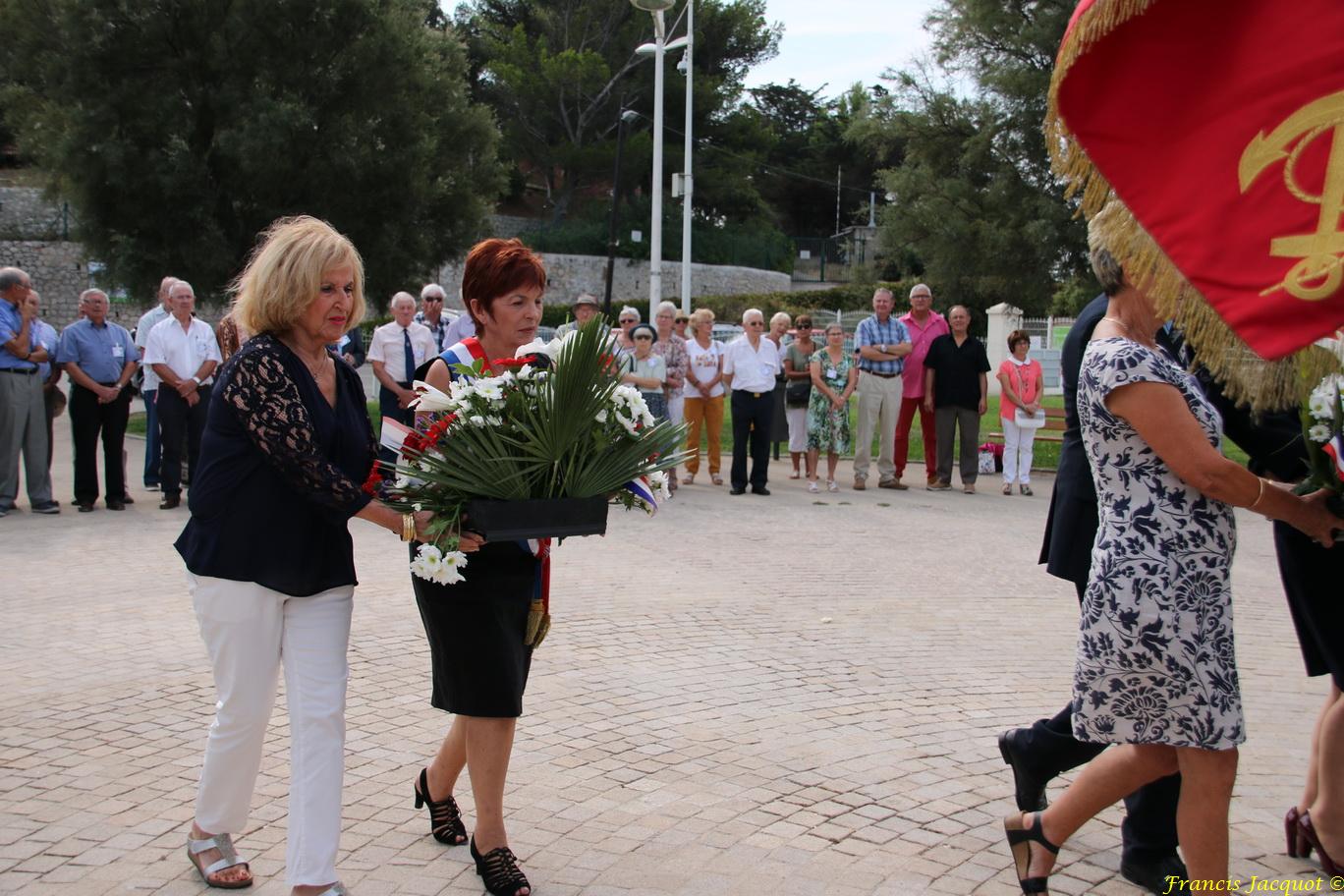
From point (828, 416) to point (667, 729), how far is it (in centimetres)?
974

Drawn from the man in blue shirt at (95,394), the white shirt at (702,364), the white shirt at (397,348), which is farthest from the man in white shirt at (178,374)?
the white shirt at (702,364)

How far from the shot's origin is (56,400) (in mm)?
13141

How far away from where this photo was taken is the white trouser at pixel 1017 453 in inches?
577

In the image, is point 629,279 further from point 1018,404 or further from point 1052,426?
point 1018,404

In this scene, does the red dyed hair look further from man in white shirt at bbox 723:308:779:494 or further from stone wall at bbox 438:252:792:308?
stone wall at bbox 438:252:792:308

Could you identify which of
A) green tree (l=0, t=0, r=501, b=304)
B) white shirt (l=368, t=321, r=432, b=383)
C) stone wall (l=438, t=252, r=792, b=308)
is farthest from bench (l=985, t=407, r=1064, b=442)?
stone wall (l=438, t=252, r=792, b=308)

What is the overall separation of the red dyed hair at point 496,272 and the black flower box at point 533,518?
0.87 m

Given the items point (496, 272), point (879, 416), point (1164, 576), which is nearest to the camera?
point (1164, 576)

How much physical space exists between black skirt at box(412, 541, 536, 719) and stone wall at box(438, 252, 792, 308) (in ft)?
170

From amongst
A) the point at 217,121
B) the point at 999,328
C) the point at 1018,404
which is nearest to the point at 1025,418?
the point at 1018,404

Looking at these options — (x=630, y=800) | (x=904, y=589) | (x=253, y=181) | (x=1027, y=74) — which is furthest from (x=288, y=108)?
(x=630, y=800)

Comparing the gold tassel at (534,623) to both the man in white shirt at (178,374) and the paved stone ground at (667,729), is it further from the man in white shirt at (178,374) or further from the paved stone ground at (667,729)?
the man in white shirt at (178,374)

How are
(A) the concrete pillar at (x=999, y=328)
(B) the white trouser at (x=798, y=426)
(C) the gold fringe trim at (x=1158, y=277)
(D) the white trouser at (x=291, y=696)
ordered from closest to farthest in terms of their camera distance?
(C) the gold fringe trim at (x=1158, y=277) < (D) the white trouser at (x=291, y=696) < (B) the white trouser at (x=798, y=426) < (A) the concrete pillar at (x=999, y=328)

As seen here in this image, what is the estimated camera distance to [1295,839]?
4.18m
